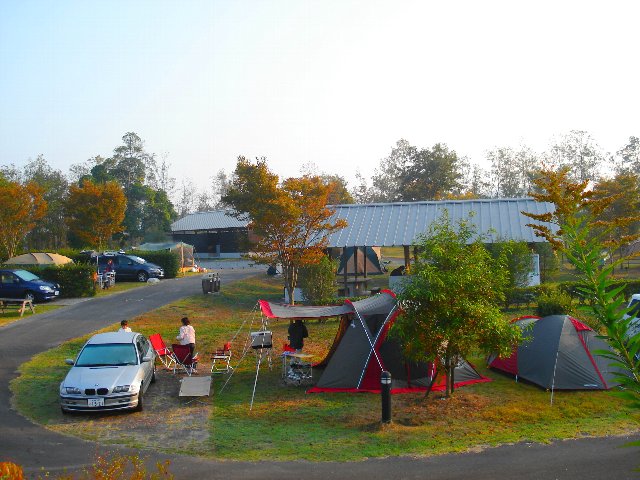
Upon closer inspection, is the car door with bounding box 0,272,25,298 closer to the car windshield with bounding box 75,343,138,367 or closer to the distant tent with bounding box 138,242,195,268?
the car windshield with bounding box 75,343,138,367

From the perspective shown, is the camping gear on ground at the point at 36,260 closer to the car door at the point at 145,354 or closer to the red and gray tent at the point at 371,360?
the car door at the point at 145,354

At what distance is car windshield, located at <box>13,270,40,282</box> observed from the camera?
82.4 ft

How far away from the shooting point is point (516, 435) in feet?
32.8

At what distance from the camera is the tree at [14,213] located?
117 feet

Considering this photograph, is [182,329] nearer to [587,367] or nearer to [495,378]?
[495,378]

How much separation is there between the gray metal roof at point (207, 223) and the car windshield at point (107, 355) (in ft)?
138

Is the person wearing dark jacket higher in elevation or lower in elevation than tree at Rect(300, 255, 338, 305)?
lower

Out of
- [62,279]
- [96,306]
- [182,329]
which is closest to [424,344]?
[182,329]

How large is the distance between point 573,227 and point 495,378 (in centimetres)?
1267

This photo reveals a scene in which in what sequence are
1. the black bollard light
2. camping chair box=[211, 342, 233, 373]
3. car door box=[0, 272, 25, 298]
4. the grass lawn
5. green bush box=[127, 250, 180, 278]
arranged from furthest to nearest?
1. green bush box=[127, 250, 180, 278]
2. car door box=[0, 272, 25, 298]
3. camping chair box=[211, 342, 233, 373]
4. the black bollard light
5. the grass lawn

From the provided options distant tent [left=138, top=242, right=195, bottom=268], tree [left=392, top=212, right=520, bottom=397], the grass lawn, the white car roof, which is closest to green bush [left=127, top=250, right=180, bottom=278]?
distant tent [left=138, top=242, right=195, bottom=268]

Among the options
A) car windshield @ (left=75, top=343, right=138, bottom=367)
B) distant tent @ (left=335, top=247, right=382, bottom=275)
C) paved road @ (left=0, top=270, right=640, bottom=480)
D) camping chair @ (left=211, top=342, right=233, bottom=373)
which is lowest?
paved road @ (left=0, top=270, right=640, bottom=480)

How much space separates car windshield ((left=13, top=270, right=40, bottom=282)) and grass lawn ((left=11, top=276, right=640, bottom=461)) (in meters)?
11.5

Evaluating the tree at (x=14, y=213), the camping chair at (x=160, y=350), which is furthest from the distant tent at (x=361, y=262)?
the tree at (x=14, y=213)
